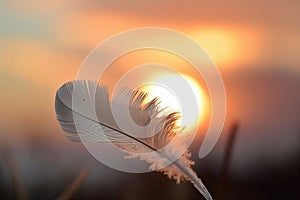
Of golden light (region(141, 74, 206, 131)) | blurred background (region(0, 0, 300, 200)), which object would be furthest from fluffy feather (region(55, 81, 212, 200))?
blurred background (region(0, 0, 300, 200))

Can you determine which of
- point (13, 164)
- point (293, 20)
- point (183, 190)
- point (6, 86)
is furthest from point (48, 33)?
point (293, 20)

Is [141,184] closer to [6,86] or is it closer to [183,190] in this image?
[183,190]

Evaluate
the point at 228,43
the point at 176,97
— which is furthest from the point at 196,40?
the point at 176,97

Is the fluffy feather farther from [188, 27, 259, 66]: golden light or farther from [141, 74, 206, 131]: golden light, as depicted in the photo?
[188, 27, 259, 66]: golden light

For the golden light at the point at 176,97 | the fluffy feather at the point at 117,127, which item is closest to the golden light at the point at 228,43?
the golden light at the point at 176,97

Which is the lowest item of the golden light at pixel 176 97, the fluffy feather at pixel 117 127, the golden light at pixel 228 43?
the fluffy feather at pixel 117 127

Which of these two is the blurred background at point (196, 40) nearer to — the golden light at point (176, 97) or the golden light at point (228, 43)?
the golden light at point (228, 43)
